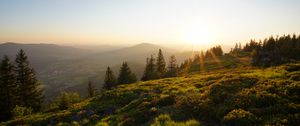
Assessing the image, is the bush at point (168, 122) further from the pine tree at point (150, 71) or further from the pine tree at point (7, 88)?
the pine tree at point (150, 71)

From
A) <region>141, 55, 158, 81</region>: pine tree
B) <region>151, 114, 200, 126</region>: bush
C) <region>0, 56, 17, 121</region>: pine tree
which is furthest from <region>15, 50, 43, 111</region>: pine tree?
<region>151, 114, 200, 126</region>: bush

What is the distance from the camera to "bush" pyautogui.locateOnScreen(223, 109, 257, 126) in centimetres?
1169

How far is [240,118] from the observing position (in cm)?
1211

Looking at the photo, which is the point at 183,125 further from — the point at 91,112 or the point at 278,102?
the point at 91,112

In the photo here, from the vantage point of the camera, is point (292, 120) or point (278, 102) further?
point (278, 102)

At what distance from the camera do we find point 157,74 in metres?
69.7

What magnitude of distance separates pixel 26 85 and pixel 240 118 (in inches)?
1931

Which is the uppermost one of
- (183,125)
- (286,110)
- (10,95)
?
(286,110)

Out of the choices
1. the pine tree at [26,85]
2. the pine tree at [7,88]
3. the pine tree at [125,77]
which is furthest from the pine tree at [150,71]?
the pine tree at [7,88]

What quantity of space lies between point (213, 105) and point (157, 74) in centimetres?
5419

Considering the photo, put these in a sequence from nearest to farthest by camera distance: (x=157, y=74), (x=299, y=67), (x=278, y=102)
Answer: (x=278, y=102)
(x=299, y=67)
(x=157, y=74)

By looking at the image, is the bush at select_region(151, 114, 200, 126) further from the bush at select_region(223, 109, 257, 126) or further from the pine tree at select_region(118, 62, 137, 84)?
the pine tree at select_region(118, 62, 137, 84)

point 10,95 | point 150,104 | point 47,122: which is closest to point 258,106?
point 150,104

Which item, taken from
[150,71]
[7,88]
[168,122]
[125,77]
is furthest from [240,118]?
[125,77]
